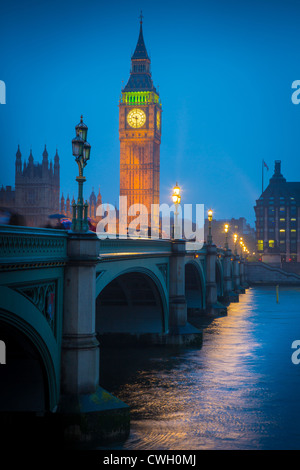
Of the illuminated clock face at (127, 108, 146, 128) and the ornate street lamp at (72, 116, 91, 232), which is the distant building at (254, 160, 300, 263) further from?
the ornate street lamp at (72, 116, 91, 232)

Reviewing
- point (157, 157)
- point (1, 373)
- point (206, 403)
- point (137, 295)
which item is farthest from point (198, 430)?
point (157, 157)

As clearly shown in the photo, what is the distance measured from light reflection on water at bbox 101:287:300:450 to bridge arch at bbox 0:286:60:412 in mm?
2884

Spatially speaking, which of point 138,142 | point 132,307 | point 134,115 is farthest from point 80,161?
point 134,115

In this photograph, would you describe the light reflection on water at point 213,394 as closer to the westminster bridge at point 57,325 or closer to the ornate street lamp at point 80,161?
the westminster bridge at point 57,325

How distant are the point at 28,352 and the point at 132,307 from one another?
17355mm

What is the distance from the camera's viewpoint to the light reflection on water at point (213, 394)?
60.3 ft

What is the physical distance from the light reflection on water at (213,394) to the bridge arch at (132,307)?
164 centimetres

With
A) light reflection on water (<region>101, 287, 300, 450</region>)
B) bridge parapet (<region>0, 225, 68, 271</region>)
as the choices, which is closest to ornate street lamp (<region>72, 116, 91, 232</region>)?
bridge parapet (<region>0, 225, 68, 271</region>)

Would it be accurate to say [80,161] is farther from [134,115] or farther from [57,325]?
[134,115]

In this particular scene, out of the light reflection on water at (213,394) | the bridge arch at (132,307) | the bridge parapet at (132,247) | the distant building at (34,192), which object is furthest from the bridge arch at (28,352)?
the distant building at (34,192)

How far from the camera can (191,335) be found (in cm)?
3391

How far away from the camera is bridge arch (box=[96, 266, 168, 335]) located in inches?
1228

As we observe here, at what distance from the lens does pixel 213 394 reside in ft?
77.9
